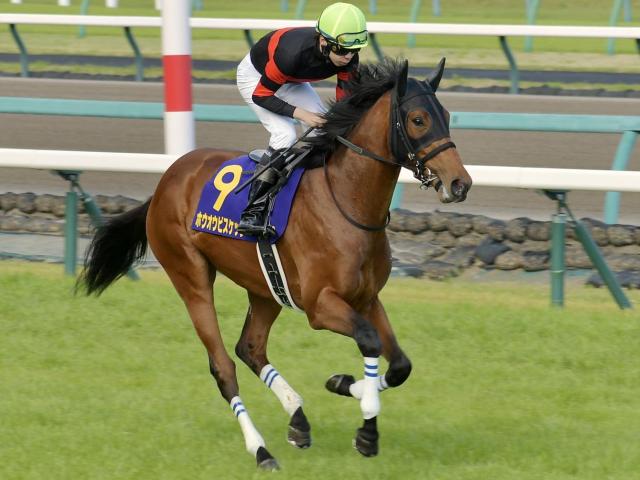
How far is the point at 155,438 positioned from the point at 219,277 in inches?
116

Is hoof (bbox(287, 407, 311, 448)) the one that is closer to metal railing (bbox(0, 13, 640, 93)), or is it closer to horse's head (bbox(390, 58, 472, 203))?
horse's head (bbox(390, 58, 472, 203))

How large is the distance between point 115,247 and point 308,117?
1414 mm

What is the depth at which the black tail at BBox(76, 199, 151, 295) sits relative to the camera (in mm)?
6078

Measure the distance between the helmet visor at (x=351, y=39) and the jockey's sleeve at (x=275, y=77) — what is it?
1.00 ft

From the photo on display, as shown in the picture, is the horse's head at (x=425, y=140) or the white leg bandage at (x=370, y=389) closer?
the horse's head at (x=425, y=140)

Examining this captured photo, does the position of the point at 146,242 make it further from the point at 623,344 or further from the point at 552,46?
the point at 552,46

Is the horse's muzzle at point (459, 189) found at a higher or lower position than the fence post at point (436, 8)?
lower

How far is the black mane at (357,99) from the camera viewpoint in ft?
16.0

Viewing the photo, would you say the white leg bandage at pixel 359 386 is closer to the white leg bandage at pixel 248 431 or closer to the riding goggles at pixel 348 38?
the white leg bandage at pixel 248 431

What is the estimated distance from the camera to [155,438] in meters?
5.05

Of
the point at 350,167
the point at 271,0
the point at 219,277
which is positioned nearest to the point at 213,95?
the point at 219,277

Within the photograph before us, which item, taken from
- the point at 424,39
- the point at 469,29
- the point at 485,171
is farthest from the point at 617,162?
the point at 424,39

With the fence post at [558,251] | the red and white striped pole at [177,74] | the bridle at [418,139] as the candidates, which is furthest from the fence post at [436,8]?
the bridle at [418,139]

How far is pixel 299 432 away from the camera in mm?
4973
